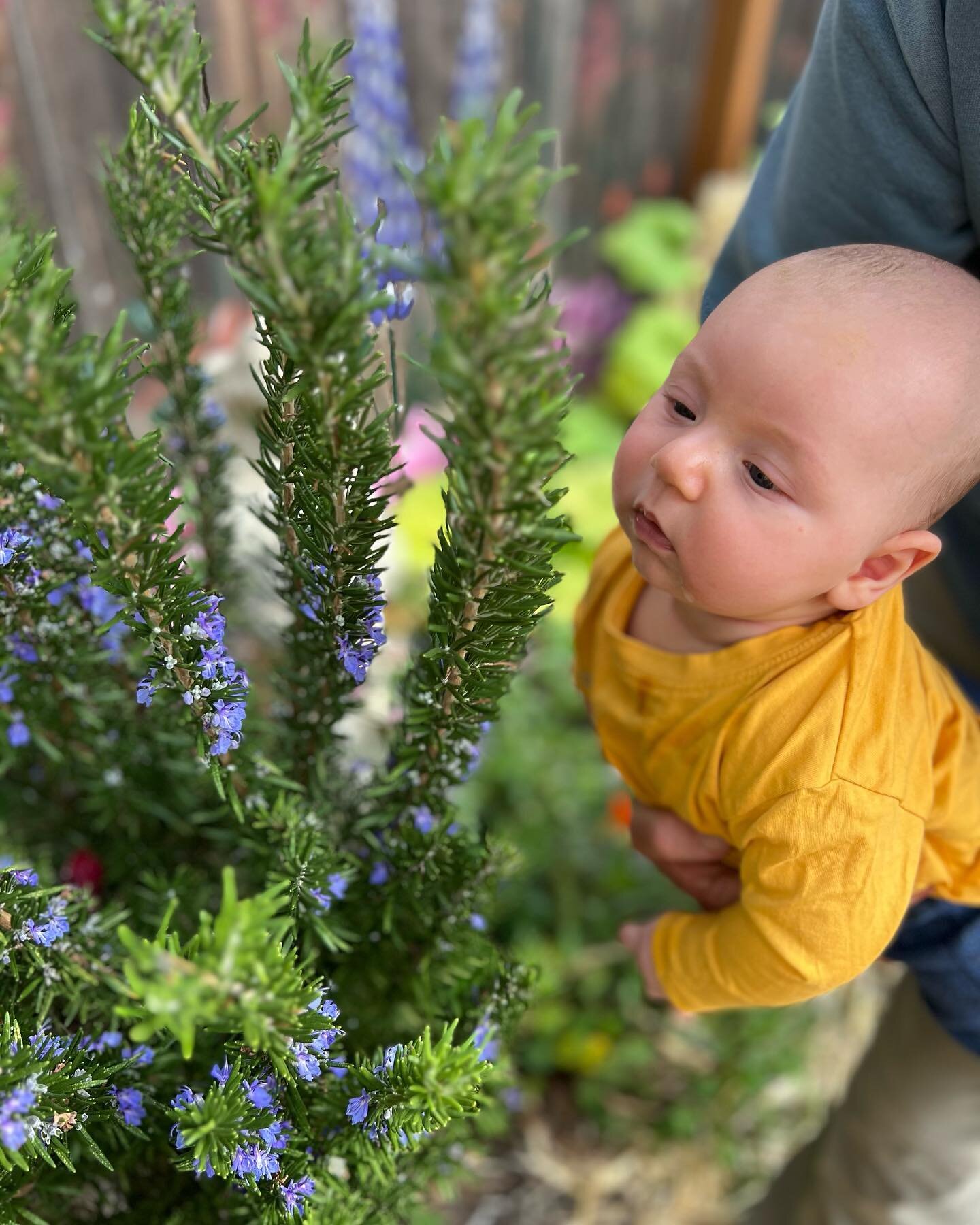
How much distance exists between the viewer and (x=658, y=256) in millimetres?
3271

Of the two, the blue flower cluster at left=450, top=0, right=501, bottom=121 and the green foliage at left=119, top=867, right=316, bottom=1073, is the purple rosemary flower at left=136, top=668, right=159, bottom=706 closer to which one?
the green foliage at left=119, top=867, right=316, bottom=1073

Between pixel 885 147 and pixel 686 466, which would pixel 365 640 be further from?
pixel 885 147

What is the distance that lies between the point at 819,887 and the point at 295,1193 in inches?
17.7

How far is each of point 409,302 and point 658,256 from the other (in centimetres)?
266

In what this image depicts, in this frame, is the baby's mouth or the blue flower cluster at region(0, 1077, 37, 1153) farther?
the baby's mouth

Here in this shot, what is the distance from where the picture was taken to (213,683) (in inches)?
28.1

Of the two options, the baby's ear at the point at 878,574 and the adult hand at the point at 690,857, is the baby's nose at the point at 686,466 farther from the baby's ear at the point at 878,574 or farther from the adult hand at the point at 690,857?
the adult hand at the point at 690,857

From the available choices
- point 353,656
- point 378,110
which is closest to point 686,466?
point 353,656

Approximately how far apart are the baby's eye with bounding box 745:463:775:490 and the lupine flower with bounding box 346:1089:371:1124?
54 cm

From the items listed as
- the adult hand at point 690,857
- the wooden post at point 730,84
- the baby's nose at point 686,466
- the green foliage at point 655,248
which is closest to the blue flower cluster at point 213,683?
the baby's nose at point 686,466

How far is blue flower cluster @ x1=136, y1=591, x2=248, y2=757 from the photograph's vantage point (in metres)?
0.70

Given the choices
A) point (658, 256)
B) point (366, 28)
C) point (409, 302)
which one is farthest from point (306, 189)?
point (658, 256)

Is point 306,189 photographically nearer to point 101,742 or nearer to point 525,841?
point 101,742

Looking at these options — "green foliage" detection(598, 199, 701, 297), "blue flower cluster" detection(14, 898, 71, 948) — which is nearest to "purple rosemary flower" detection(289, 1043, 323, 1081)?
"blue flower cluster" detection(14, 898, 71, 948)
